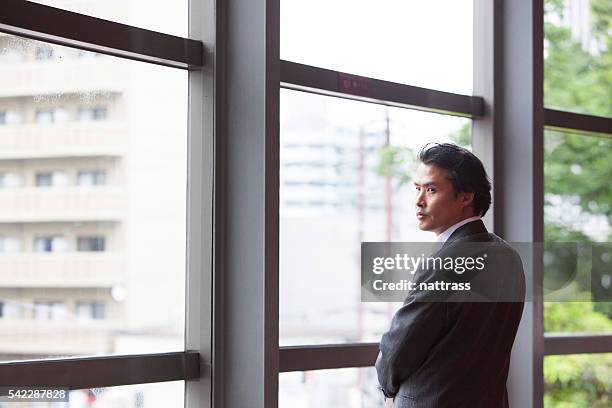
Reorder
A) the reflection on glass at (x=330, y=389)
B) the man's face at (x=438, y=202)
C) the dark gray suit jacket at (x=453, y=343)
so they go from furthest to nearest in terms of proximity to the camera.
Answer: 1. the reflection on glass at (x=330, y=389)
2. the man's face at (x=438, y=202)
3. the dark gray suit jacket at (x=453, y=343)

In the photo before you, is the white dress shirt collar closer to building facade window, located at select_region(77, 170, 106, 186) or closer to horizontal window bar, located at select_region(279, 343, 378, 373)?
horizontal window bar, located at select_region(279, 343, 378, 373)

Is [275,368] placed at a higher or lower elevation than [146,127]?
lower

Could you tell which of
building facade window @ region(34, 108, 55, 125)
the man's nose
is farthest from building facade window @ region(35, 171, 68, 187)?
the man's nose

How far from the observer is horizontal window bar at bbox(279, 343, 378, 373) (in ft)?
9.60

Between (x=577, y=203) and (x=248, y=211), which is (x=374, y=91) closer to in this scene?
(x=248, y=211)

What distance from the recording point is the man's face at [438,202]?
2.84m

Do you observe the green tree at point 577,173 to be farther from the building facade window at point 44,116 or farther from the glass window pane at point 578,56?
the building facade window at point 44,116

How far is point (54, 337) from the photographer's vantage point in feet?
8.13

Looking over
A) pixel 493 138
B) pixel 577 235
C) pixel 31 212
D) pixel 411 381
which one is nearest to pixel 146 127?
pixel 31 212

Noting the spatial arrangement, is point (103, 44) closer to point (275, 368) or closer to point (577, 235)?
point (275, 368)

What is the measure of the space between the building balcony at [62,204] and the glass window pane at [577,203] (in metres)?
1.97

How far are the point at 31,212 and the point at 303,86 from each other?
1017 millimetres

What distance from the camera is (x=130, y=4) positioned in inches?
105

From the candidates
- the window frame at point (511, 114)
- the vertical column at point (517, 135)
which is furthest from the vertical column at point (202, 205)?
the vertical column at point (517, 135)
